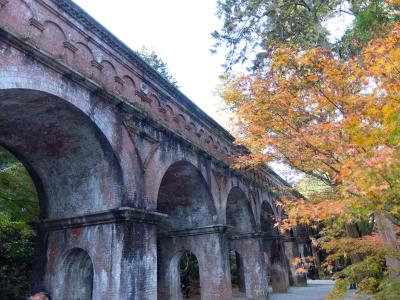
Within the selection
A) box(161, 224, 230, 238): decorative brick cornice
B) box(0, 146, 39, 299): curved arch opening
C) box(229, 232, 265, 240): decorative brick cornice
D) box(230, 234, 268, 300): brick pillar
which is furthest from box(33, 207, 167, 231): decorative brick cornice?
box(230, 234, 268, 300): brick pillar

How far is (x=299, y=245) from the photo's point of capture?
79.6 feet

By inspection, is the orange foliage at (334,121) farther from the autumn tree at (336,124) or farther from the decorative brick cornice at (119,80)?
the decorative brick cornice at (119,80)

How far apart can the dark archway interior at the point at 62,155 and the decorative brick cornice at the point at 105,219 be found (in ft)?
0.57

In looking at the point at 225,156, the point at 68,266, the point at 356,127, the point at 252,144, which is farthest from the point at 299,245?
the point at 356,127

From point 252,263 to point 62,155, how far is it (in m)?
9.81

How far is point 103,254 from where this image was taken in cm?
718

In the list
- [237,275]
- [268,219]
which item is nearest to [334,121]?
[268,219]

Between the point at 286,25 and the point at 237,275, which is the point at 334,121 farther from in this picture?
the point at 237,275

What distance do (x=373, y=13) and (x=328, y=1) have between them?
7.24 feet

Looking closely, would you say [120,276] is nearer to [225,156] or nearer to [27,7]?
[27,7]

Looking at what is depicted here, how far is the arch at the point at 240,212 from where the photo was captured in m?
15.0

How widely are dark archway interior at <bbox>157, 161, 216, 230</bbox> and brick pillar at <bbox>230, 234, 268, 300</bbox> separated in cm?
398

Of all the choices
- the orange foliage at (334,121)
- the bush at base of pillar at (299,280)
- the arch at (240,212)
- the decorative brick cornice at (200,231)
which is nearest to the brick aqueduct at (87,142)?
the decorative brick cornice at (200,231)

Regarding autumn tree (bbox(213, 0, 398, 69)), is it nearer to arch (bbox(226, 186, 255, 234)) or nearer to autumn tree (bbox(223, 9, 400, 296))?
autumn tree (bbox(223, 9, 400, 296))
